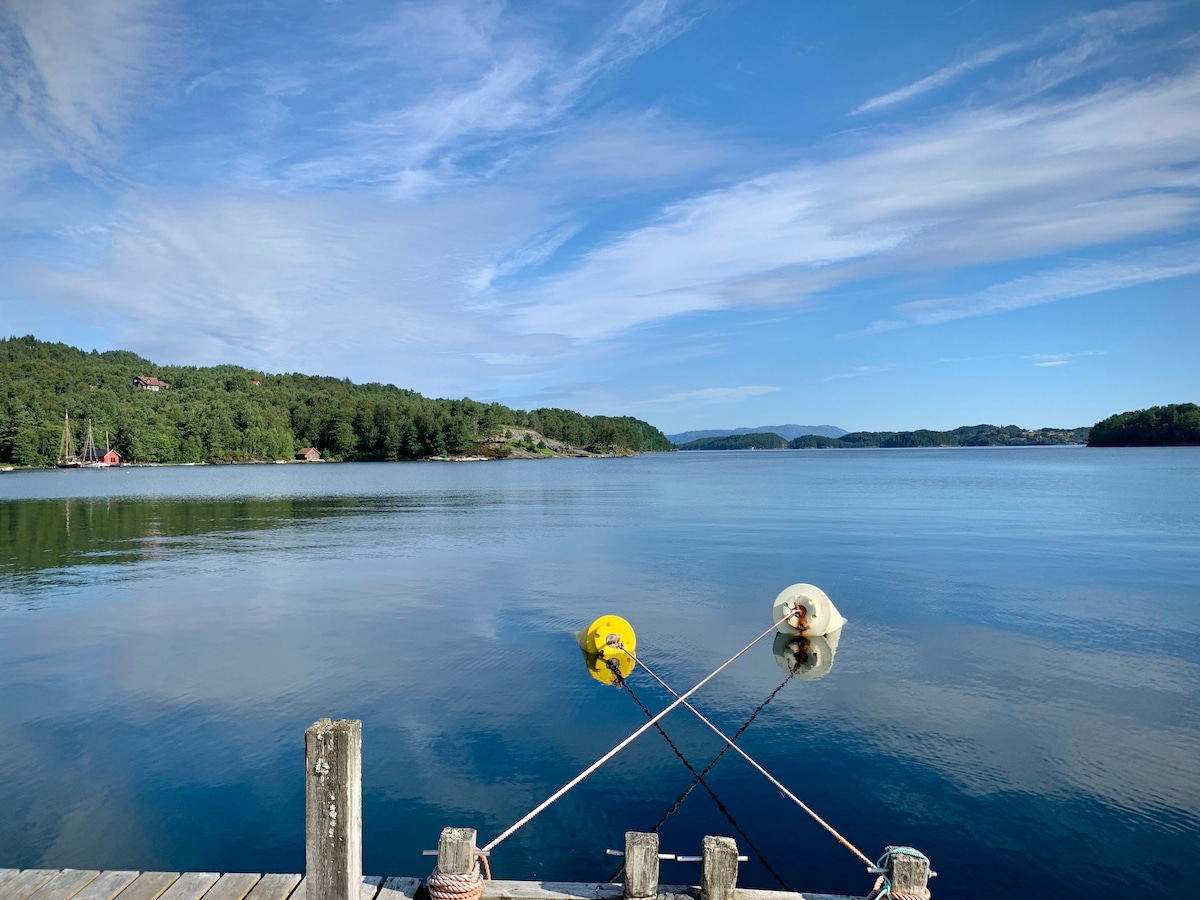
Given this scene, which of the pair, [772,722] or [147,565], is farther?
[147,565]

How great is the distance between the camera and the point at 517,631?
19.0 metres

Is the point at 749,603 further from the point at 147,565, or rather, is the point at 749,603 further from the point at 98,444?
the point at 98,444

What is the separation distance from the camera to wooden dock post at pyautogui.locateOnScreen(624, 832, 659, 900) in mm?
5754

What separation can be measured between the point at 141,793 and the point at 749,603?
1628cm

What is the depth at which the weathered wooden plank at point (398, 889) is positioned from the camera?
19.9ft

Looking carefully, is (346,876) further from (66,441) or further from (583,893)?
(66,441)

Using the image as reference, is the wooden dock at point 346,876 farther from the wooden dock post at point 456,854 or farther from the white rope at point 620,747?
the white rope at point 620,747

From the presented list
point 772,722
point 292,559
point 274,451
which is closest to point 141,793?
point 772,722

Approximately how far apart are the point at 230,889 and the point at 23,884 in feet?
5.78

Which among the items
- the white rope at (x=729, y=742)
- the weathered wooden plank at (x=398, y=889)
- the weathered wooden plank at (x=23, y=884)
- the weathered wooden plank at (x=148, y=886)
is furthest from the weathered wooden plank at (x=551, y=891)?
the weathered wooden plank at (x=23, y=884)

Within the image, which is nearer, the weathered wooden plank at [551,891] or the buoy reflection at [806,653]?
the weathered wooden plank at [551,891]

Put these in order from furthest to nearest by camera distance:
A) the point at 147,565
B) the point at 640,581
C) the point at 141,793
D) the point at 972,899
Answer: the point at 147,565 → the point at 640,581 → the point at 141,793 → the point at 972,899

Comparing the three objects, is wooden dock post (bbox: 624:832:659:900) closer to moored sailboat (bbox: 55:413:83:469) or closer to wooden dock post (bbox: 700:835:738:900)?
wooden dock post (bbox: 700:835:738:900)

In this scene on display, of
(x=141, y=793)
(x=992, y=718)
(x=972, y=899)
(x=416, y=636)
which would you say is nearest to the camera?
(x=972, y=899)
